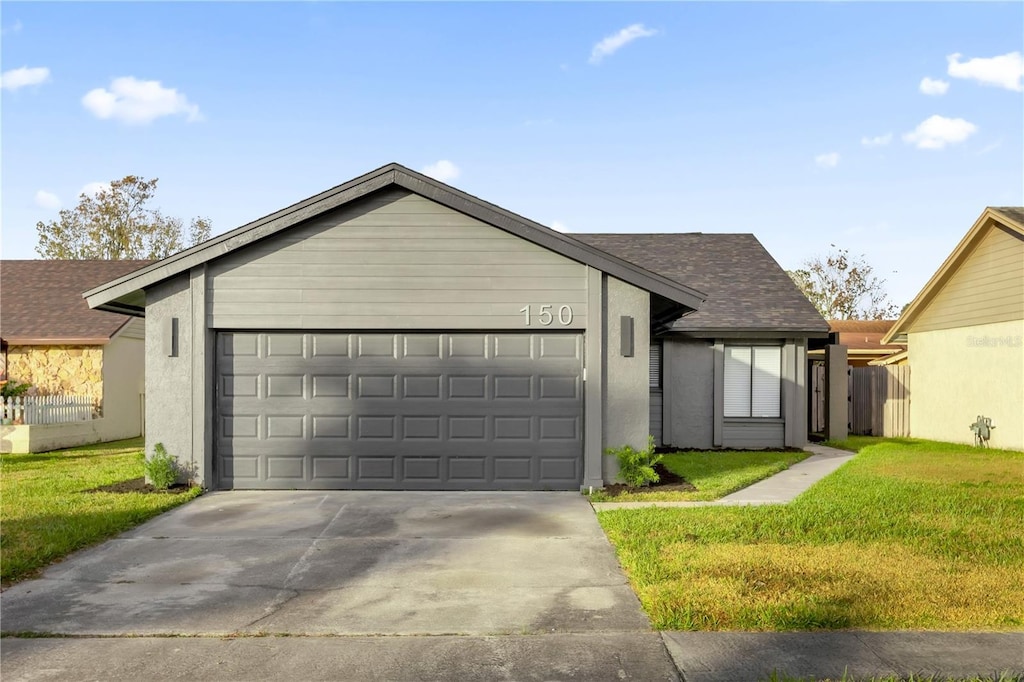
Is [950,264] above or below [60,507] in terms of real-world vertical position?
above

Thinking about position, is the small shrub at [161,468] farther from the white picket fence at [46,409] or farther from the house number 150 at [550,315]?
the white picket fence at [46,409]

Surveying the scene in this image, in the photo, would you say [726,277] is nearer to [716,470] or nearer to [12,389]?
[716,470]

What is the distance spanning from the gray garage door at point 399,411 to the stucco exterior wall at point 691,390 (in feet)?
22.2

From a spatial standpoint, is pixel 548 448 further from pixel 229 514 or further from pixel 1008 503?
pixel 1008 503

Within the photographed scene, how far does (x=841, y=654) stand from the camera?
5.10 metres

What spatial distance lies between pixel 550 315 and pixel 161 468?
21.4 feet

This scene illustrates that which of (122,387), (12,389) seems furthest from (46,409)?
(122,387)

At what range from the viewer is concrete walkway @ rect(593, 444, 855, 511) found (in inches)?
418

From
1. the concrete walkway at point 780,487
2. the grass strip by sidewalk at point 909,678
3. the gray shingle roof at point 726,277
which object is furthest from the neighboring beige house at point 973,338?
the grass strip by sidewalk at point 909,678

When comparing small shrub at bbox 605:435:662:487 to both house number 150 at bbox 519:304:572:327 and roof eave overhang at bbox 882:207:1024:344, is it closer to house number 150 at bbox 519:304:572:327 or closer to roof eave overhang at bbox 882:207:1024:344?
house number 150 at bbox 519:304:572:327

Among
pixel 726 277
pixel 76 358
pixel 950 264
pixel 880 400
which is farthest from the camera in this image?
pixel 880 400

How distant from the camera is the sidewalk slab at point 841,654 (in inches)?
189

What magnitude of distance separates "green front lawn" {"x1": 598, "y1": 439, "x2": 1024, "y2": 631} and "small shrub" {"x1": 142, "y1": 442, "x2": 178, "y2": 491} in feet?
22.2

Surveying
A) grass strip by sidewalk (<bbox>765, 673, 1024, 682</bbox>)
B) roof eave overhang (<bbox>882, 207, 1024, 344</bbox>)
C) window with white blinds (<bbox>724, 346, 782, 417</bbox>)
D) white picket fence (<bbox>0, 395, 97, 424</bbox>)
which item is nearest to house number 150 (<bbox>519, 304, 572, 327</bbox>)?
grass strip by sidewalk (<bbox>765, 673, 1024, 682</bbox>)
